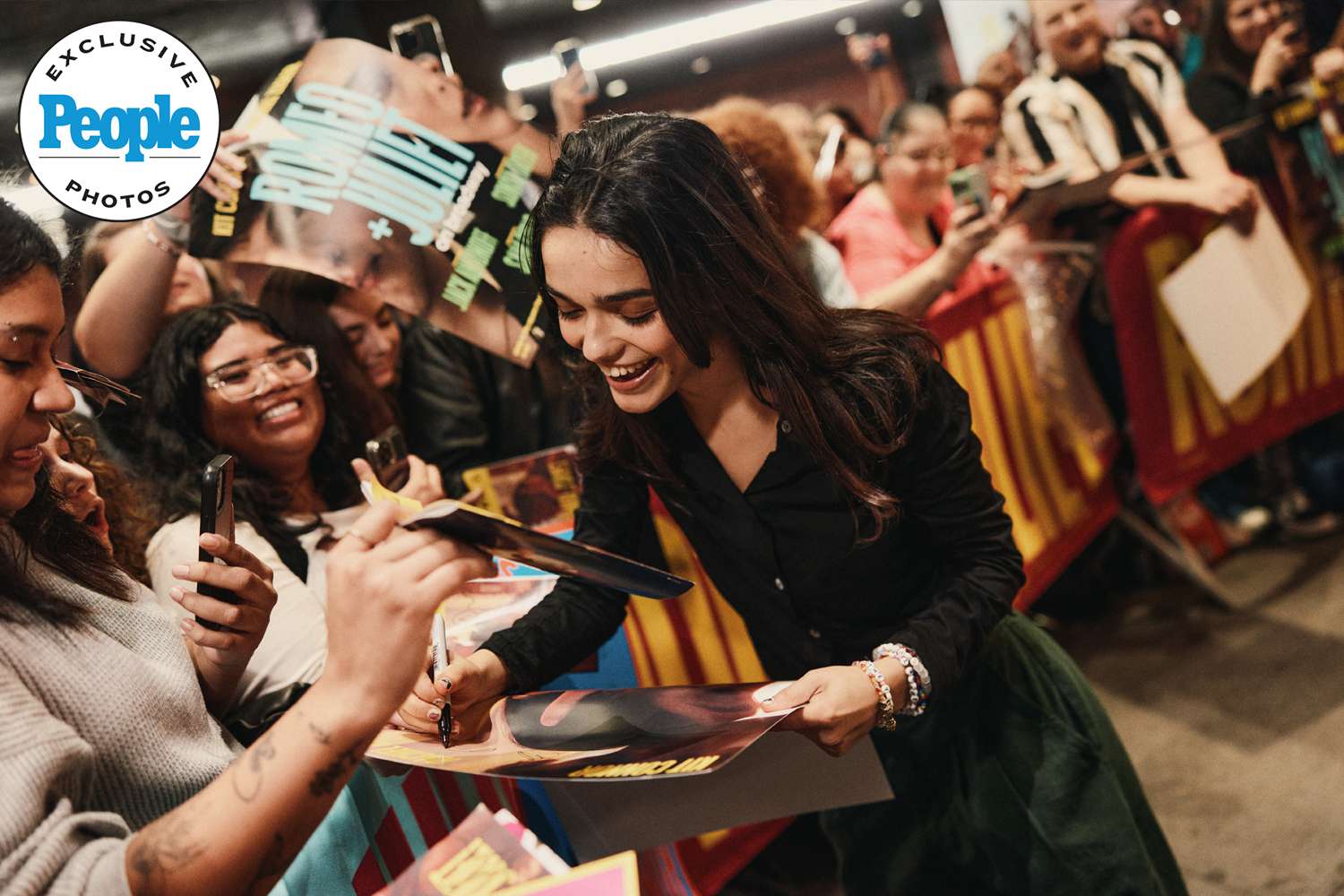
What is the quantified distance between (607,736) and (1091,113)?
119 inches

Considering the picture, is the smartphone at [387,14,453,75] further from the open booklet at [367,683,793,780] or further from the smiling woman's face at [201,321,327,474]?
the open booklet at [367,683,793,780]

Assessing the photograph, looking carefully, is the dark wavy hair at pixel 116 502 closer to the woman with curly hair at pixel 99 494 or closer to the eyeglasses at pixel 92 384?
the woman with curly hair at pixel 99 494

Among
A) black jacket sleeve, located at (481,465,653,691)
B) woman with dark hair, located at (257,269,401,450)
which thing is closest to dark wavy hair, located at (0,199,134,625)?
black jacket sleeve, located at (481,465,653,691)

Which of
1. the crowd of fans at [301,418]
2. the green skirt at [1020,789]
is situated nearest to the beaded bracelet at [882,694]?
the green skirt at [1020,789]

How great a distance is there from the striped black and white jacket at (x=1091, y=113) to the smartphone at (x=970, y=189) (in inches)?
24.4

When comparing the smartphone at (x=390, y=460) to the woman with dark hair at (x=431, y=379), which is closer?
the smartphone at (x=390, y=460)

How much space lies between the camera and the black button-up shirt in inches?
60.1

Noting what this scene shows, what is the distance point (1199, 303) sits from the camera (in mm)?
3574

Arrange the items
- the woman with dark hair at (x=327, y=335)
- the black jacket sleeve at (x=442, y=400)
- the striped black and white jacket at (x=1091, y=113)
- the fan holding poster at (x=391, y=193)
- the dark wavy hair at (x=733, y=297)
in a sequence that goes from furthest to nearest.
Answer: the striped black and white jacket at (x=1091, y=113)
the black jacket sleeve at (x=442, y=400)
the woman with dark hair at (x=327, y=335)
the fan holding poster at (x=391, y=193)
the dark wavy hair at (x=733, y=297)

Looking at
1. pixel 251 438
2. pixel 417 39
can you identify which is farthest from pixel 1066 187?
pixel 251 438

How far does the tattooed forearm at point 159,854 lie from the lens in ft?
2.97

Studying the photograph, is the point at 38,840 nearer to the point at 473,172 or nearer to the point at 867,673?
the point at 867,673

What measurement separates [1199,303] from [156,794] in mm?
3447

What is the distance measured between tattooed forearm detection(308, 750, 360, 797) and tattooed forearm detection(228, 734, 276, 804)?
0.04 m
